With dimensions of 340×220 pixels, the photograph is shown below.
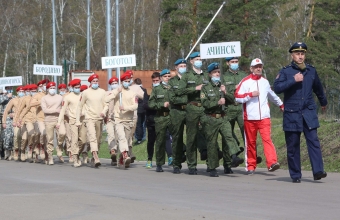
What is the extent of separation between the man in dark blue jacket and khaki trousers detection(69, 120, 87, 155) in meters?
7.76

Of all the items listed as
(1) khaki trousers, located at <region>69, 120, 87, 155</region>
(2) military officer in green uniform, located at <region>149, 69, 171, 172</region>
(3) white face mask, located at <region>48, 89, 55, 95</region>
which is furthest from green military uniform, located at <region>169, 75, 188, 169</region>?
(3) white face mask, located at <region>48, 89, 55, 95</region>

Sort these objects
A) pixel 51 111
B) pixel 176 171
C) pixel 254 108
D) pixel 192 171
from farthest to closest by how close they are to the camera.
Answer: pixel 51 111, pixel 176 171, pixel 192 171, pixel 254 108

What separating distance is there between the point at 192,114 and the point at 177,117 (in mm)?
700

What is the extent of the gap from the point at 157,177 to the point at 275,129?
7853mm

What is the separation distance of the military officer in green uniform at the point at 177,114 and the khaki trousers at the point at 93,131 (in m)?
3.02

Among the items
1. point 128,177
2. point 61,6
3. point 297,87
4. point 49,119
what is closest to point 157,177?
point 128,177

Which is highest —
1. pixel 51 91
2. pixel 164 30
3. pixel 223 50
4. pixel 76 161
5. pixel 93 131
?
pixel 164 30

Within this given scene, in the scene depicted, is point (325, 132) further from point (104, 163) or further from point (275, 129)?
point (104, 163)

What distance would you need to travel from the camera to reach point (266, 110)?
15148mm

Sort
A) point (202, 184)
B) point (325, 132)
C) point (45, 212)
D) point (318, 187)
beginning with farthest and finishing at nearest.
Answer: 1. point (325, 132)
2. point (202, 184)
3. point (318, 187)
4. point (45, 212)

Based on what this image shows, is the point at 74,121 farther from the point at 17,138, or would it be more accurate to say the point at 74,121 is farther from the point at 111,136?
the point at 17,138

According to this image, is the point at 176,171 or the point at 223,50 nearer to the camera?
the point at 176,171

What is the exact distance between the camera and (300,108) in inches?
534

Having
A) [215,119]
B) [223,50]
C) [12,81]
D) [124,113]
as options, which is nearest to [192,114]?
[215,119]
